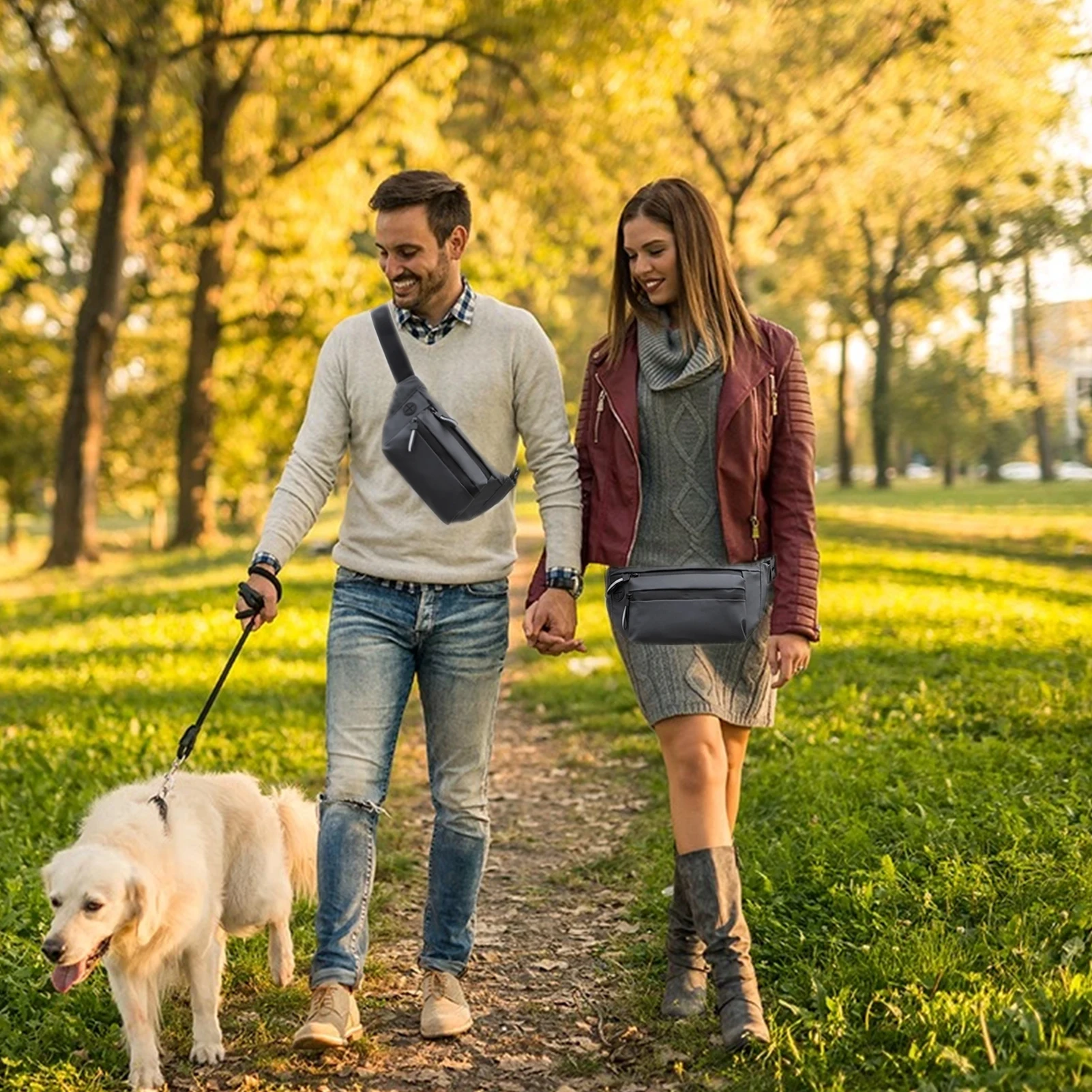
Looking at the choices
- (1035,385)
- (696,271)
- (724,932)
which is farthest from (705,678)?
(1035,385)

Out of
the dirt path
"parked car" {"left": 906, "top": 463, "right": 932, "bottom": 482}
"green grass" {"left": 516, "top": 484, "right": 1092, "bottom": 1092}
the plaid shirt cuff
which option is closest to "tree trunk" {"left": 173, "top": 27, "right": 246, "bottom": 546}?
"green grass" {"left": 516, "top": 484, "right": 1092, "bottom": 1092}

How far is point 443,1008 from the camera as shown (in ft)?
14.8

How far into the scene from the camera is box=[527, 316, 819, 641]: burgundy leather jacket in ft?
13.9

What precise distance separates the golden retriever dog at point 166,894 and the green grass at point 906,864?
1356 mm

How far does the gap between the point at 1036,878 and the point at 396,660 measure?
2444mm

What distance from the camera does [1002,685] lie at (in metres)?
8.95

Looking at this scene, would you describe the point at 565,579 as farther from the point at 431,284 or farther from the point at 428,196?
the point at 428,196

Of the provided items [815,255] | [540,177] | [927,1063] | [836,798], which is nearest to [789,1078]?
[927,1063]

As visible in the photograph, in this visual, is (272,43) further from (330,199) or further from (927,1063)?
(927,1063)

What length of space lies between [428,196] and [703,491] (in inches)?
48.4

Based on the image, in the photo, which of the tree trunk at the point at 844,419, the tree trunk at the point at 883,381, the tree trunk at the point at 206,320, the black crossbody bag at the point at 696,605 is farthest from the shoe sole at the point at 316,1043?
the tree trunk at the point at 844,419

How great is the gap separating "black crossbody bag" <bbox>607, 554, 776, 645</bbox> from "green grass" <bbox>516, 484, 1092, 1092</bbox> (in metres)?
1.17

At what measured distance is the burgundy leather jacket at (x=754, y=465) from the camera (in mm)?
4238

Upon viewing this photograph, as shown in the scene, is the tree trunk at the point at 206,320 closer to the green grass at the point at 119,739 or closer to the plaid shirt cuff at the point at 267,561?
the green grass at the point at 119,739
